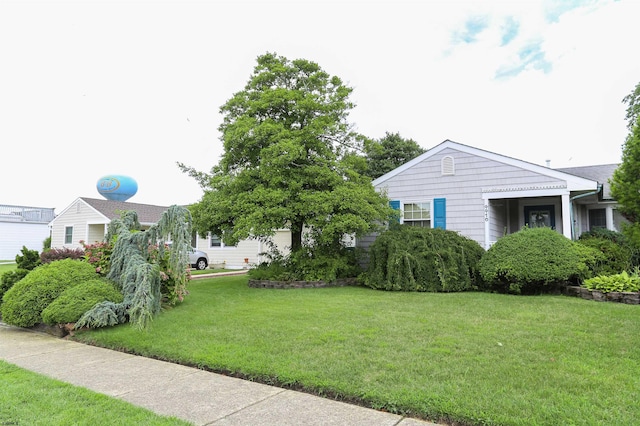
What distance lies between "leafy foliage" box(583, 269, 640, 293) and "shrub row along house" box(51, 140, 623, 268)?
2370 mm

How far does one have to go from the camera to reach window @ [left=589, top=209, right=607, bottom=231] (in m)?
13.9

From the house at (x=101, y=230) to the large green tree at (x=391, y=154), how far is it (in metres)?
10.7

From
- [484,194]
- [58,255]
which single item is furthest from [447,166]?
[58,255]

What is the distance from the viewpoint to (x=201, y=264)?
2022 cm

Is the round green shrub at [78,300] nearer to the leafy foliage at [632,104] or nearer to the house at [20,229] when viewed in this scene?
the leafy foliage at [632,104]

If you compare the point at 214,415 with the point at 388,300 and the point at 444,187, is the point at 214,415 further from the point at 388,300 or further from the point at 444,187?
the point at 444,187

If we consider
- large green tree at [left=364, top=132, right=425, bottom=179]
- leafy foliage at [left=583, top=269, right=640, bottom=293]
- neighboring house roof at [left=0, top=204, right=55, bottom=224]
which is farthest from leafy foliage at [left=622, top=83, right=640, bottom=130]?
neighboring house roof at [left=0, top=204, right=55, bottom=224]

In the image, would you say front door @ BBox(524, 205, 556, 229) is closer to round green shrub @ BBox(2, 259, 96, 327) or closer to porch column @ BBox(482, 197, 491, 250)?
porch column @ BBox(482, 197, 491, 250)

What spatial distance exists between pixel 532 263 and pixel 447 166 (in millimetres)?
4292

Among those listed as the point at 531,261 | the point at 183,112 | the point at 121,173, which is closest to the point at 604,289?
the point at 531,261

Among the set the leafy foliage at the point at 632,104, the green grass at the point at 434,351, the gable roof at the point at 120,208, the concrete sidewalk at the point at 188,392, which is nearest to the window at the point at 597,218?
the green grass at the point at 434,351

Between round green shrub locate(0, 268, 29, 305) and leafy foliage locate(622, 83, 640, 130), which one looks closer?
round green shrub locate(0, 268, 29, 305)

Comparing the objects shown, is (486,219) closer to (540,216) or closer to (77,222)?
(540,216)

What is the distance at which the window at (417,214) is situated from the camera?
12.2 meters
